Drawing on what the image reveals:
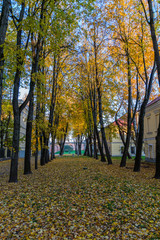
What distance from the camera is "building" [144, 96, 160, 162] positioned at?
2109cm

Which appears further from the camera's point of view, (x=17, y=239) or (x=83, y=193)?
(x=83, y=193)

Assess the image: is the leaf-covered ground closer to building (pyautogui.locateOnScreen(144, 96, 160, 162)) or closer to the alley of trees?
the alley of trees

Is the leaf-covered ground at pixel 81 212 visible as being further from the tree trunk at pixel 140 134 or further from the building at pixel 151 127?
the building at pixel 151 127

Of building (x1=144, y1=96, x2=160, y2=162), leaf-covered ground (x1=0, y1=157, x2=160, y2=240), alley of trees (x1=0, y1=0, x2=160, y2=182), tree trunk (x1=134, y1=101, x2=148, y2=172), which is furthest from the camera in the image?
building (x1=144, y1=96, x2=160, y2=162)

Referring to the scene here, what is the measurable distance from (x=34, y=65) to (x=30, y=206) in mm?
8179

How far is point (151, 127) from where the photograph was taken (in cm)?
2264

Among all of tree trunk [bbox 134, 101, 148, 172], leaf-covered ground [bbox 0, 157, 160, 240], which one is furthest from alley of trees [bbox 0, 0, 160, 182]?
leaf-covered ground [bbox 0, 157, 160, 240]

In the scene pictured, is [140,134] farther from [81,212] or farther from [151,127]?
[151,127]

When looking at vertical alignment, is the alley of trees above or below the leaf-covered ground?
above

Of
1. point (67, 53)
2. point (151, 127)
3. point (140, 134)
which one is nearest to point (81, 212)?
point (140, 134)

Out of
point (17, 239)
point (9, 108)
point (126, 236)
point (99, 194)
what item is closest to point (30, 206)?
point (17, 239)

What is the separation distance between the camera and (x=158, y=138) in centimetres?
911

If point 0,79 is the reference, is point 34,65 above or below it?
above

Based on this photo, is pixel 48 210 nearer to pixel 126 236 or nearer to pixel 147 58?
pixel 126 236
